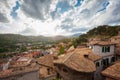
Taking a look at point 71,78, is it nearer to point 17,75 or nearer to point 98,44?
point 17,75

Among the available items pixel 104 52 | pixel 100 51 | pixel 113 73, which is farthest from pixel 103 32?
pixel 113 73

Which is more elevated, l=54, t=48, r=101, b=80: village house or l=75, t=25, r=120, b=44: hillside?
l=75, t=25, r=120, b=44: hillside

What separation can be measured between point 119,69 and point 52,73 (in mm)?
14156

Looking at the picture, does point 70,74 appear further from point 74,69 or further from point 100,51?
point 100,51

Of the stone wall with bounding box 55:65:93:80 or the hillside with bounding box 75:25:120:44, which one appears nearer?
the stone wall with bounding box 55:65:93:80

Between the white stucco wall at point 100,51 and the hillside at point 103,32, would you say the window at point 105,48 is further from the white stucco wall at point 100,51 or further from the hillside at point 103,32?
the hillside at point 103,32

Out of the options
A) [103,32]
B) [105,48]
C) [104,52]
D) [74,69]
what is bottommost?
[74,69]

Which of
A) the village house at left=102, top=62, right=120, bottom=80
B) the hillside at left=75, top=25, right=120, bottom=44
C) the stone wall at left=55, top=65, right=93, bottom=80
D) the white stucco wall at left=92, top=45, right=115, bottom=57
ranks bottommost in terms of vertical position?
the stone wall at left=55, top=65, right=93, bottom=80

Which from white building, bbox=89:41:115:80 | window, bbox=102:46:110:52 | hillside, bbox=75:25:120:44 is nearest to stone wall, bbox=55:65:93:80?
white building, bbox=89:41:115:80

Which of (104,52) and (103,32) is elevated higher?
(103,32)

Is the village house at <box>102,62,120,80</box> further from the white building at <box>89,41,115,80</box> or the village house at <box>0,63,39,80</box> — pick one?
the village house at <box>0,63,39,80</box>

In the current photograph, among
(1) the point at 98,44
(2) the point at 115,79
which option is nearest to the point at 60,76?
(2) the point at 115,79

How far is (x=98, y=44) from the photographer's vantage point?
2995 cm

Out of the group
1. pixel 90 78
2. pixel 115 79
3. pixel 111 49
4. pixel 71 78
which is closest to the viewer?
pixel 115 79
